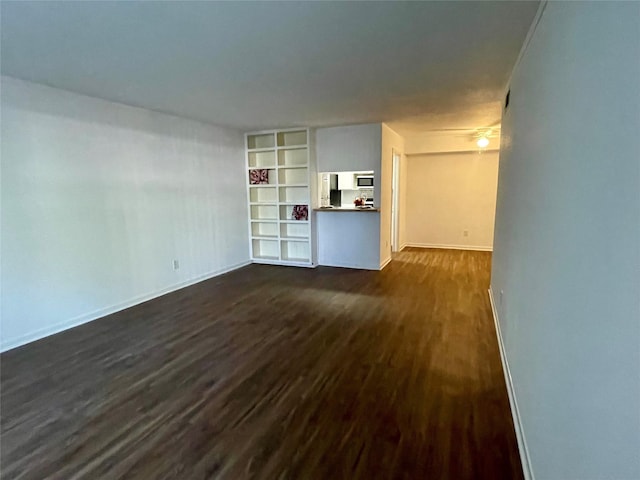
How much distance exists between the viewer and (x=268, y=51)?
2.48m

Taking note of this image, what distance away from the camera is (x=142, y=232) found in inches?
170

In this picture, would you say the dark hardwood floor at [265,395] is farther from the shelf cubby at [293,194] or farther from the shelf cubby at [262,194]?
the shelf cubby at [262,194]

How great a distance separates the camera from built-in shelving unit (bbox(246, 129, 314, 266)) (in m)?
6.05

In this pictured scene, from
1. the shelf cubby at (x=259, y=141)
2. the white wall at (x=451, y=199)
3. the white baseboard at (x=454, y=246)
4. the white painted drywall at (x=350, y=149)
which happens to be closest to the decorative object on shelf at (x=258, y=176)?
the shelf cubby at (x=259, y=141)

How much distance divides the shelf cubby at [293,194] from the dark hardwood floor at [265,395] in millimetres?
2574

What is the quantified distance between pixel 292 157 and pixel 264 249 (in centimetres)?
182

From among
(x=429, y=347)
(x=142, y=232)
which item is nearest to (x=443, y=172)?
(x=429, y=347)

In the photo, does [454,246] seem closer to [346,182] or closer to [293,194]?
Result: [346,182]

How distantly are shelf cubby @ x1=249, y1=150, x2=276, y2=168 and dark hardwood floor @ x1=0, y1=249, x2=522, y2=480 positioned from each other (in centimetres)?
304

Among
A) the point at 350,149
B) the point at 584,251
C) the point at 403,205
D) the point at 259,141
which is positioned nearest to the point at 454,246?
the point at 403,205

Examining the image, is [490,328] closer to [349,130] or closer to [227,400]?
[227,400]

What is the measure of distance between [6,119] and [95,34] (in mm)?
1552

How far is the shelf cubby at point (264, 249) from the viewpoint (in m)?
6.58

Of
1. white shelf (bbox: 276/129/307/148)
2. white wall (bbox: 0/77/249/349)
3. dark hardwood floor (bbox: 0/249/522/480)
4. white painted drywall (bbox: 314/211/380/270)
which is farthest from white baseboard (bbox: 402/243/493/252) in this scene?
white wall (bbox: 0/77/249/349)
